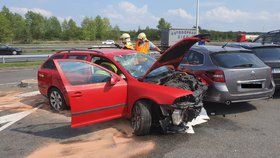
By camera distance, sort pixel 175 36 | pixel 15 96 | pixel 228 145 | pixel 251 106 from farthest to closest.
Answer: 1. pixel 175 36
2. pixel 15 96
3. pixel 251 106
4. pixel 228 145

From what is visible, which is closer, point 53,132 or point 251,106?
point 53,132

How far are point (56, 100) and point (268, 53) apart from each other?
5774 mm

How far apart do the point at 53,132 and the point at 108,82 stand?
1.47m

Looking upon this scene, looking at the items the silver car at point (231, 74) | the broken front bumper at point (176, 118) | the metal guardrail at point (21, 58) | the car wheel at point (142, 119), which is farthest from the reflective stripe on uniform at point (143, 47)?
the metal guardrail at point (21, 58)

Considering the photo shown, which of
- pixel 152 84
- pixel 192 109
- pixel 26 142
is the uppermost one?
pixel 152 84

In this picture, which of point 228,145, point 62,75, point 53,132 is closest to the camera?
point 228,145

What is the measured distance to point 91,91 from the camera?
5.89 meters

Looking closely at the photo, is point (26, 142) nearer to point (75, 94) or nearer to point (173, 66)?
point (75, 94)

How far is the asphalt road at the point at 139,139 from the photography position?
529 cm

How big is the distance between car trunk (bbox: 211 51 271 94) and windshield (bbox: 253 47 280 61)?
149 centimetres

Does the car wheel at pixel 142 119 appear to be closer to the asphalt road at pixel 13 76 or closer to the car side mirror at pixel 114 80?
the car side mirror at pixel 114 80

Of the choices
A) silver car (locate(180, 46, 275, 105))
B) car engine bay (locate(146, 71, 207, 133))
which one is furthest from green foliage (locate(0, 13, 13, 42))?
car engine bay (locate(146, 71, 207, 133))

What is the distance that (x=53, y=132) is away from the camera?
6.47m

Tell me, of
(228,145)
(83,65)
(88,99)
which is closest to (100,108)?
(88,99)
